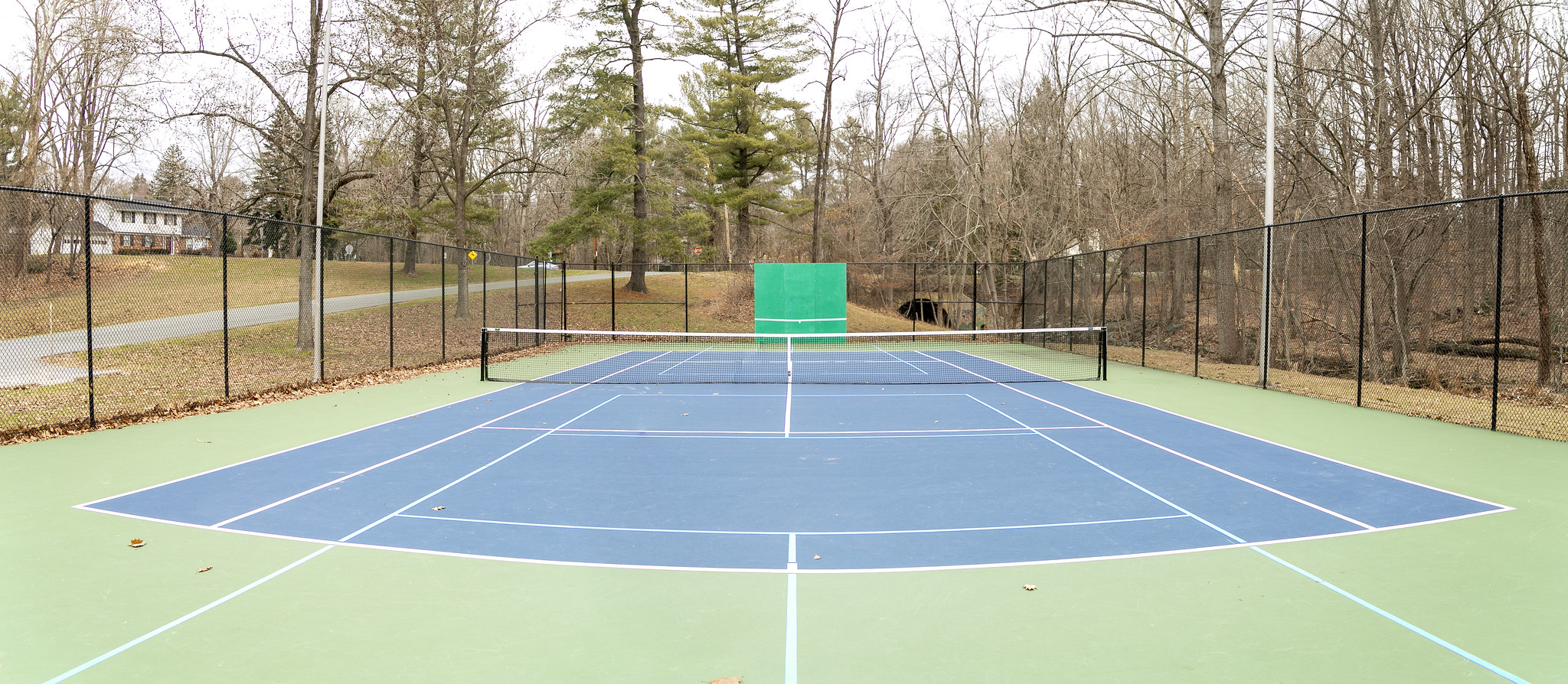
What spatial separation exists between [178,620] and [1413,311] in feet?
62.8

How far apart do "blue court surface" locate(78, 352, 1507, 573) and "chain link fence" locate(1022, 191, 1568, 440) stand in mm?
4707

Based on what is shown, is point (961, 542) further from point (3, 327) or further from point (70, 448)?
point (3, 327)

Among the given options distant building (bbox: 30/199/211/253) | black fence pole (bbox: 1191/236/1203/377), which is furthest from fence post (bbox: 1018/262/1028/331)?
distant building (bbox: 30/199/211/253)

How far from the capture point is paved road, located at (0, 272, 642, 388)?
1348 centimetres

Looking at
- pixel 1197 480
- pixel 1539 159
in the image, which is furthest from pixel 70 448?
pixel 1539 159

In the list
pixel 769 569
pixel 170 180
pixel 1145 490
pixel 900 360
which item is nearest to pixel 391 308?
pixel 900 360

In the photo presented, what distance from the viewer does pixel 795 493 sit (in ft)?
21.0

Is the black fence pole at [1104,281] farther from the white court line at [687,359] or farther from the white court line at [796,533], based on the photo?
the white court line at [796,533]

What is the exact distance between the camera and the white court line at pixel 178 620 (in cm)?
334

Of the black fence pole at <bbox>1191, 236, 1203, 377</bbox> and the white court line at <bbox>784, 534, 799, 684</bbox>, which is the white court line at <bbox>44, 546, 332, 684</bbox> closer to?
the white court line at <bbox>784, 534, 799, 684</bbox>

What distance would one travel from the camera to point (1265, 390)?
1314cm

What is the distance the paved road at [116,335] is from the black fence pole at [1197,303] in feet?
54.8

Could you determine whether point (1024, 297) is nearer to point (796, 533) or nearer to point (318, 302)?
point (318, 302)

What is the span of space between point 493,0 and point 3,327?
47.5 ft
